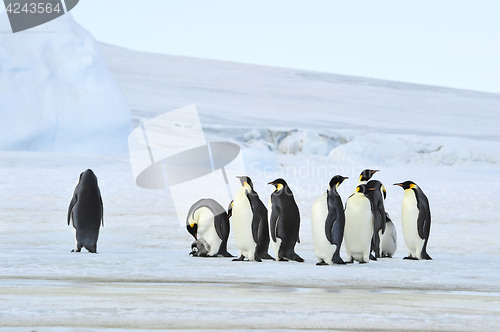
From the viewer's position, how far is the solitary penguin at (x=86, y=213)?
5.06 metres

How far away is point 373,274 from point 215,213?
1703mm

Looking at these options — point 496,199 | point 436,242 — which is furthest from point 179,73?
point 436,242

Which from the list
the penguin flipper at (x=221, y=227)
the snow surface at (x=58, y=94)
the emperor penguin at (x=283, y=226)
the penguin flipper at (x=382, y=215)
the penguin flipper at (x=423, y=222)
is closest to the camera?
the emperor penguin at (x=283, y=226)

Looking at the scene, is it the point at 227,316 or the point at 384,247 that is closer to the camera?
the point at 227,316

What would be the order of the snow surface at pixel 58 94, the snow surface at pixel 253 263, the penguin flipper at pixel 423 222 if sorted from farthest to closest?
the snow surface at pixel 58 94 → the penguin flipper at pixel 423 222 → the snow surface at pixel 253 263

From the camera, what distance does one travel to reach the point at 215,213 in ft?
16.6

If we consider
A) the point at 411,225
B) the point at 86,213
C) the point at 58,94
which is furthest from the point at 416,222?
the point at 58,94

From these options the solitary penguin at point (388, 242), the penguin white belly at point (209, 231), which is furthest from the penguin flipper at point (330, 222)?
the solitary penguin at point (388, 242)

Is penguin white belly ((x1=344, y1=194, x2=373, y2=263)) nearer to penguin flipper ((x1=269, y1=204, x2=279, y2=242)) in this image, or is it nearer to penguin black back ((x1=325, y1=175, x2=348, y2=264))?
penguin black back ((x1=325, y1=175, x2=348, y2=264))

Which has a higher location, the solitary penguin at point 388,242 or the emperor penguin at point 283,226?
the emperor penguin at point 283,226

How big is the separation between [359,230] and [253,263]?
966mm

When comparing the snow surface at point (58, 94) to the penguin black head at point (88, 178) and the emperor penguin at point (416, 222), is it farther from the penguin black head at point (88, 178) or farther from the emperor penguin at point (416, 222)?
the emperor penguin at point (416, 222)

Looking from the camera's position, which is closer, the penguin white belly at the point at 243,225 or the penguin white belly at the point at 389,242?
the penguin white belly at the point at 243,225

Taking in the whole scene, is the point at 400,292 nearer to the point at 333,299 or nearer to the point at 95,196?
the point at 333,299
